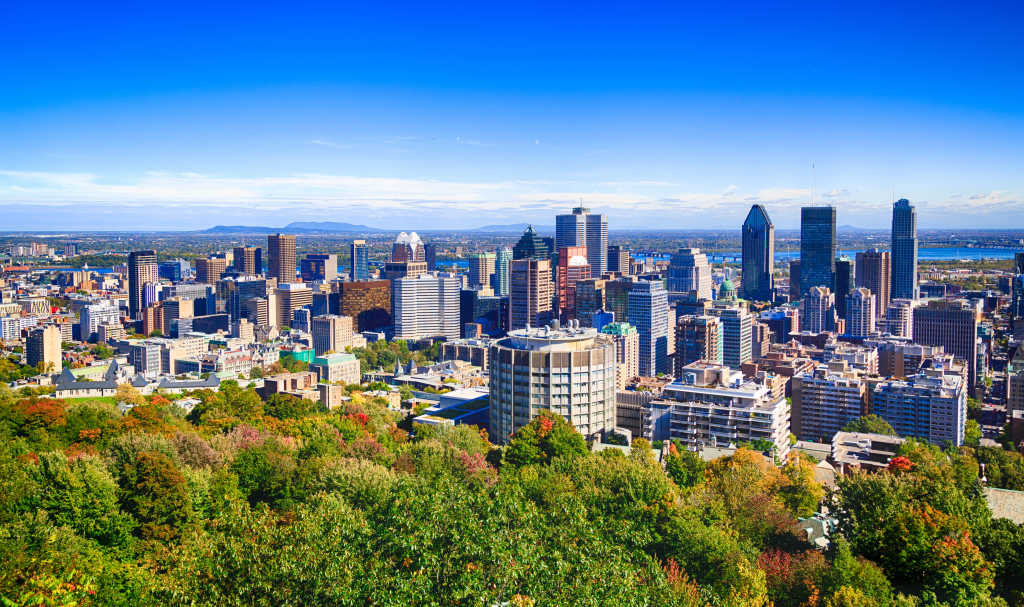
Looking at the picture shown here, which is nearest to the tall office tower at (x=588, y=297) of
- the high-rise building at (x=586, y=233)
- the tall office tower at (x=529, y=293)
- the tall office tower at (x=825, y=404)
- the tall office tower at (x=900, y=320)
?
the tall office tower at (x=529, y=293)

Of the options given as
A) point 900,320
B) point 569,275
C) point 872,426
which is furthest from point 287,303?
point 872,426

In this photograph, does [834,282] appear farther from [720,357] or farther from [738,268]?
[738,268]

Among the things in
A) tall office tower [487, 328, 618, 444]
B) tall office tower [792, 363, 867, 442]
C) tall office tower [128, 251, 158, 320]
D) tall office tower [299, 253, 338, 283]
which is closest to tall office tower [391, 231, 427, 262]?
tall office tower [299, 253, 338, 283]

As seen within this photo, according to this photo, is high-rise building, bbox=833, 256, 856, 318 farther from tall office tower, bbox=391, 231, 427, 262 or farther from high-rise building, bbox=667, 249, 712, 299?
tall office tower, bbox=391, 231, 427, 262

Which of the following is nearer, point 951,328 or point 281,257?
point 951,328

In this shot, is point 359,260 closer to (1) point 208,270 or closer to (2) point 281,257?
(2) point 281,257

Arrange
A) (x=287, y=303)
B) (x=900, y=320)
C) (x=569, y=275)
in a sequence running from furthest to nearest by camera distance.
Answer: (x=287, y=303) < (x=569, y=275) < (x=900, y=320)
